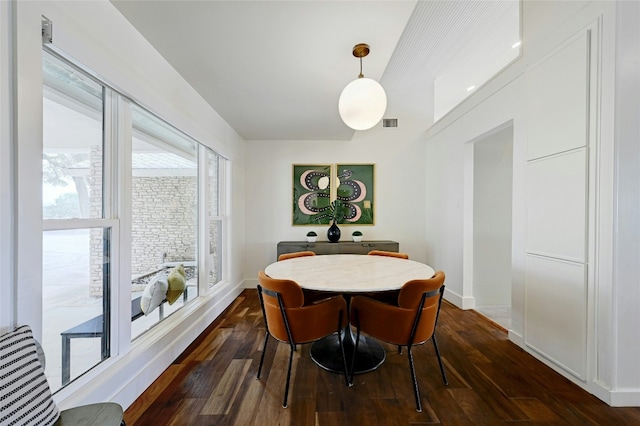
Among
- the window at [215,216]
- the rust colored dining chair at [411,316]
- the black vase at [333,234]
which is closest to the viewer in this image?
the rust colored dining chair at [411,316]

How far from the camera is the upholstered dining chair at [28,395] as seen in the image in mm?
866

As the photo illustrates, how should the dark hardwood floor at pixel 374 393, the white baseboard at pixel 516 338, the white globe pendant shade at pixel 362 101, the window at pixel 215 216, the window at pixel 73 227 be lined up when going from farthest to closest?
the window at pixel 215 216, the white baseboard at pixel 516 338, the white globe pendant shade at pixel 362 101, the dark hardwood floor at pixel 374 393, the window at pixel 73 227

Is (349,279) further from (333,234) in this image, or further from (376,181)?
(376,181)

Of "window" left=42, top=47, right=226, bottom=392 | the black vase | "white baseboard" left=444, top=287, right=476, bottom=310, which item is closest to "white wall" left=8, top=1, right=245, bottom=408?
"window" left=42, top=47, right=226, bottom=392

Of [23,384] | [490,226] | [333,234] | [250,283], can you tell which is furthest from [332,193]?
[23,384]

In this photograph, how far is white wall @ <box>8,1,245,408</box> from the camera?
1.09 meters

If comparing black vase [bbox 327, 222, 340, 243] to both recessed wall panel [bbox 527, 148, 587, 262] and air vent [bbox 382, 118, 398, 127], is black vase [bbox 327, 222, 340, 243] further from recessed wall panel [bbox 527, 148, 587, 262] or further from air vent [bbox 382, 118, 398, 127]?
recessed wall panel [bbox 527, 148, 587, 262]

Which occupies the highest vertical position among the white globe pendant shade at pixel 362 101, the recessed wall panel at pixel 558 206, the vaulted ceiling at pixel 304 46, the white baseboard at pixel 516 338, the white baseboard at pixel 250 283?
the vaulted ceiling at pixel 304 46

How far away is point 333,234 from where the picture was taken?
418 cm

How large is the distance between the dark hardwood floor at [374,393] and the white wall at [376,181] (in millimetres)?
2144

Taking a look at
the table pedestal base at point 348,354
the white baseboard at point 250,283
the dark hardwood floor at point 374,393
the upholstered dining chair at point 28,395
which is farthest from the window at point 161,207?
the white baseboard at point 250,283

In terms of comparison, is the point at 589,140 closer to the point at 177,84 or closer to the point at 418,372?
the point at 418,372

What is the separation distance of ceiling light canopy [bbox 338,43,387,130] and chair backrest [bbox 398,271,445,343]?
125 cm

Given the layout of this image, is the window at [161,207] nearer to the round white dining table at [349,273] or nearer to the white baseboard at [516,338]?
the round white dining table at [349,273]
